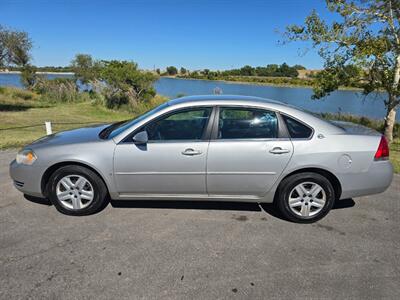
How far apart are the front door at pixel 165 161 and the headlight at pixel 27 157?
108cm

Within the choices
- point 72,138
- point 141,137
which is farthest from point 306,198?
point 72,138

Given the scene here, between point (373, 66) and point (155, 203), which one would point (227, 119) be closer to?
point (155, 203)

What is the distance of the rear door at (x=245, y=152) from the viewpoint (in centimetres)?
358

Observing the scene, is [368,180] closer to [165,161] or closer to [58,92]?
[165,161]

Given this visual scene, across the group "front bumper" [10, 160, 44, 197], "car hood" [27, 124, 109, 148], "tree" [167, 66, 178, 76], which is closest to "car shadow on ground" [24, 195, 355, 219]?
"front bumper" [10, 160, 44, 197]

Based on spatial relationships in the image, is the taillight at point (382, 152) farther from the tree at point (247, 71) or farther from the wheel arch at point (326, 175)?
the tree at point (247, 71)

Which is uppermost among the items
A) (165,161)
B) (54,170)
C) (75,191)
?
(165,161)

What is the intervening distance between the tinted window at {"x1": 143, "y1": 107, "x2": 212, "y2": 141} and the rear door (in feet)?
0.61

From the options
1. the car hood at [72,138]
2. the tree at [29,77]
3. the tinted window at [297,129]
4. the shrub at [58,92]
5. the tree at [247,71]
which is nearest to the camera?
the tinted window at [297,129]

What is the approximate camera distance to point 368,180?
369cm

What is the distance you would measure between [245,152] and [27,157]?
2.75 meters

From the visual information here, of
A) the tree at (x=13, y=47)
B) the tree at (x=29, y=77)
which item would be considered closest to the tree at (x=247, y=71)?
the tree at (x=29, y=77)

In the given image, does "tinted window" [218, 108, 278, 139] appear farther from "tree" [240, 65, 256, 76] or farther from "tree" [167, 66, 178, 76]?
"tree" [167, 66, 178, 76]

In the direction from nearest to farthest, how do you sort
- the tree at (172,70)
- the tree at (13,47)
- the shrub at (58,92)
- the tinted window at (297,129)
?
the tinted window at (297,129), the tree at (13,47), the shrub at (58,92), the tree at (172,70)
